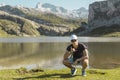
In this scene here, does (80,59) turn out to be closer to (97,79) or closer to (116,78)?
(97,79)

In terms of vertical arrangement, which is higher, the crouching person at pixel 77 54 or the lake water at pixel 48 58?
the crouching person at pixel 77 54

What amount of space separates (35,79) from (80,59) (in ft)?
14.2

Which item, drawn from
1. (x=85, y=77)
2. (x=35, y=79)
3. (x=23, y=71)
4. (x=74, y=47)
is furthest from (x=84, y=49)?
(x=23, y=71)

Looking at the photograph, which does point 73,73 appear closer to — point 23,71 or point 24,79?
point 24,79

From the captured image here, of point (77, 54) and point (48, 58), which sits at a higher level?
point (77, 54)

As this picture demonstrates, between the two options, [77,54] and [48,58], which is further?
[48,58]

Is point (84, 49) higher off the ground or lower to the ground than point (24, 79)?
higher

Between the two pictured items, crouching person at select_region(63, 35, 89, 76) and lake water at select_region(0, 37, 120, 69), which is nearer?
crouching person at select_region(63, 35, 89, 76)

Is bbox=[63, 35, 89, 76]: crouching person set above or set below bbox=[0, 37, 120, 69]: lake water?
above

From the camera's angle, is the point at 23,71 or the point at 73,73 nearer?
the point at 73,73

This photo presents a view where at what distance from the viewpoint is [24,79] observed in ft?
84.9

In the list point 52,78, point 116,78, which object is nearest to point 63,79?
point 52,78

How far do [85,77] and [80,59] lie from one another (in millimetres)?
1796

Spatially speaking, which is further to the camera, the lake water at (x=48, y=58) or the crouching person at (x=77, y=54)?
the lake water at (x=48, y=58)
